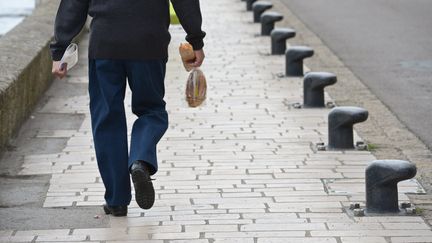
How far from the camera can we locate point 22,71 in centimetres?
981

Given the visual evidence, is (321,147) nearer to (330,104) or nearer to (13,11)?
(330,104)

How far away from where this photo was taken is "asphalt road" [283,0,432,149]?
11.6 m

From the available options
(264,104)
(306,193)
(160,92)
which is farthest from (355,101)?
(160,92)

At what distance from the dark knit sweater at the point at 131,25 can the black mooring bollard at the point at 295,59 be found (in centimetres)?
567

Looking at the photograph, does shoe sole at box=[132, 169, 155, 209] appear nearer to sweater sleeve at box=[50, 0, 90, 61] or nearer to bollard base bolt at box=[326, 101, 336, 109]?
sweater sleeve at box=[50, 0, 90, 61]

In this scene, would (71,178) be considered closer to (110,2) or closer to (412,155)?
(110,2)

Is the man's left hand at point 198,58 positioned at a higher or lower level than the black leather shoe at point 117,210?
higher

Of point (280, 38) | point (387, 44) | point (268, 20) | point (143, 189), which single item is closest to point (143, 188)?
point (143, 189)

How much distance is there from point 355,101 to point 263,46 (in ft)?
14.2

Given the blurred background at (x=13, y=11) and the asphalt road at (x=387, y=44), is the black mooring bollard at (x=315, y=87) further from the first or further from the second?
the blurred background at (x=13, y=11)

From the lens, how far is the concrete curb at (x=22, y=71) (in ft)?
29.6

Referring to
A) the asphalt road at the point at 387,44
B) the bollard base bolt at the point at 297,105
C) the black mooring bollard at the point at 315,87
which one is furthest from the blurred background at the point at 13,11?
the black mooring bollard at the point at 315,87

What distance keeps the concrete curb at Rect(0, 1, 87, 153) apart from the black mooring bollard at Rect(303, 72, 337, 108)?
225 centimetres

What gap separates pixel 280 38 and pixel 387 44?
217cm
